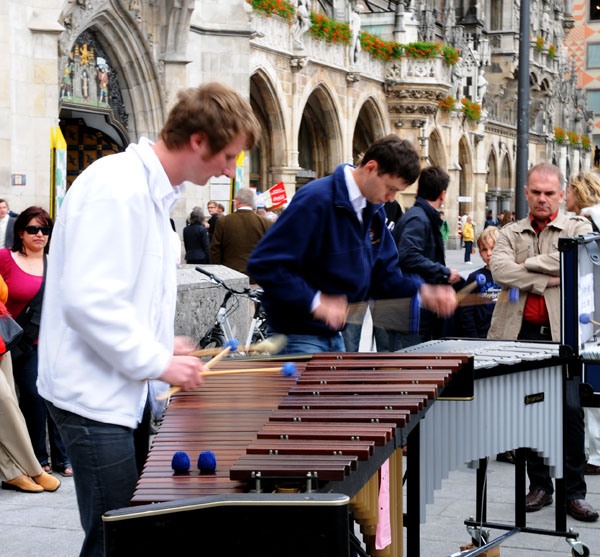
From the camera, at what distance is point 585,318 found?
211 inches

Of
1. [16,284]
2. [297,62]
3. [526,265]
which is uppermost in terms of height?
[297,62]

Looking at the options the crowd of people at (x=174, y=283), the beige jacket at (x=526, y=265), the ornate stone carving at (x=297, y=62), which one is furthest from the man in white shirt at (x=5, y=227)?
the ornate stone carving at (x=297, y=62)

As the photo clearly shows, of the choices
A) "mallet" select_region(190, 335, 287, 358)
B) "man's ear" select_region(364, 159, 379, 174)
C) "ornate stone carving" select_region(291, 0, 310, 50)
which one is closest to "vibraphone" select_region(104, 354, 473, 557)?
"mallet" select_region(190, 335, 287, 358)

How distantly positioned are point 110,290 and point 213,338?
6.38 m

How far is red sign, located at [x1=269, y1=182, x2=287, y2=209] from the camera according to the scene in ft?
61.4

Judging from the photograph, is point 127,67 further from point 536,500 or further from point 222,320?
point 536,500

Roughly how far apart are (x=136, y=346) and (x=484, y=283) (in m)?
5.18

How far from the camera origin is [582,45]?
75812mm

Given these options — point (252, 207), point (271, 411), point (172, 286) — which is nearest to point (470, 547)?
point (271, 411)

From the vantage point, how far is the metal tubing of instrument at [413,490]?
4.16 metres

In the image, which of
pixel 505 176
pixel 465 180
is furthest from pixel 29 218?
pixel 505 176

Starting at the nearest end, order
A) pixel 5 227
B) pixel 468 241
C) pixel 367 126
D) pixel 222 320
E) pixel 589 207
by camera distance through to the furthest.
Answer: pixel 589 207 → pixel 222 320 → pixel 5 227 → pixel 468 241 → pixel 367 126

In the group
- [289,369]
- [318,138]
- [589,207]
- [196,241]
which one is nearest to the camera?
[289,369]

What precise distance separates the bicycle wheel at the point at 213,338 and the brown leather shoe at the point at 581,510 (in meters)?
3.91
